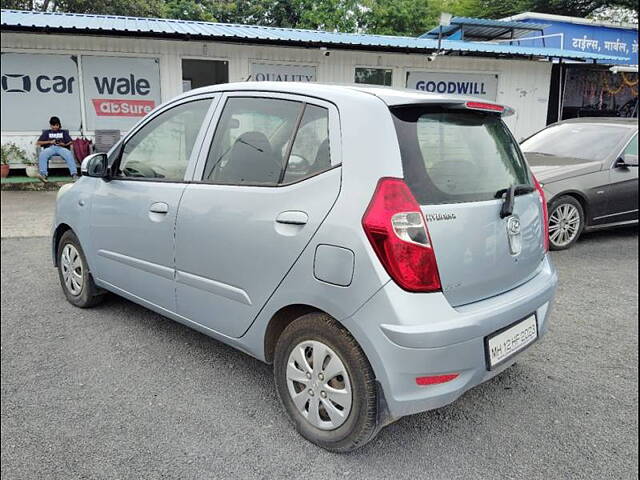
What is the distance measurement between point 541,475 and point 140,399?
6.61 ft

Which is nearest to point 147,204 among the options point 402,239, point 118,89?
point 402,239

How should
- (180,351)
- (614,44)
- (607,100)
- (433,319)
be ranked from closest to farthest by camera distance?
1. (433,319)
2. (180,351)
3. (607,100)
4. (614,44)

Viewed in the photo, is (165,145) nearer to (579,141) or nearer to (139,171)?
(139,171)

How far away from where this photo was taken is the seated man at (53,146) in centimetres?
1012

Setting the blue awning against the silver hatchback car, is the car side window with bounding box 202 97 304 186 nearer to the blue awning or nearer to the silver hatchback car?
the silver hatchback car

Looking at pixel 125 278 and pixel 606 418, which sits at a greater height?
pixel 125 278

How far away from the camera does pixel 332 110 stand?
2.34 meters

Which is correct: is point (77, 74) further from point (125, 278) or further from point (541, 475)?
point (541, 475)

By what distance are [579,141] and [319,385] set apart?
5.70m

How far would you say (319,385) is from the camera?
2.33 m

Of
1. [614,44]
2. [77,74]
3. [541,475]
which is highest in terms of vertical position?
[614,44]

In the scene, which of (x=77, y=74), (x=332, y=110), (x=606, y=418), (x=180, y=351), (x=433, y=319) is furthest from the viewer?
(x=77, y=74)

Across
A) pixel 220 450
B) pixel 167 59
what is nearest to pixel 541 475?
pixel 220 450

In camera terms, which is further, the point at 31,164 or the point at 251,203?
the point at 31,164
